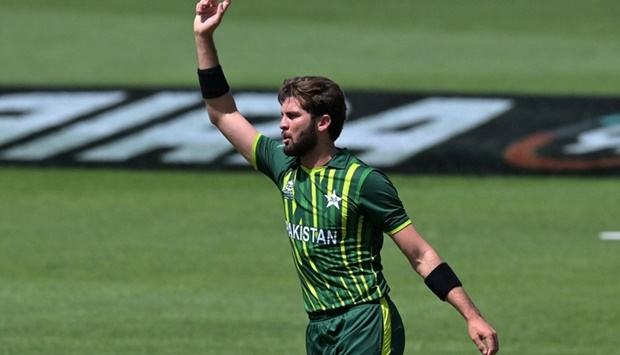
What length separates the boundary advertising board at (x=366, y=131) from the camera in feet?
54.4

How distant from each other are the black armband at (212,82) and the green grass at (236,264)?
3630 mm

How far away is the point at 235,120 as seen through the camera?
6.84 meters

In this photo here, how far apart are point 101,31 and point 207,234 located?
527 inches

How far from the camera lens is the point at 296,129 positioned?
6.25 meters

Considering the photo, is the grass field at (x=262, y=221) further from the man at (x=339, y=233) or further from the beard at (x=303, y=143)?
the beard at (x=303, y=143)

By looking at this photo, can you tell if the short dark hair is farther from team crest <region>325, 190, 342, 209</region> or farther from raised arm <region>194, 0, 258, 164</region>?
raised arm <region>194, 0, 258, 164</region>

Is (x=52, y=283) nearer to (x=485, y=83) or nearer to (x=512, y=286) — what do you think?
(x=512, y=286)

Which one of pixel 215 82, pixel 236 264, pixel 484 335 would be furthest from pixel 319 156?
pixel 236 264

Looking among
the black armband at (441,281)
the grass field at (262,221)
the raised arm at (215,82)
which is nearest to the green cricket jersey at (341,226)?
the black armband at (441,281)

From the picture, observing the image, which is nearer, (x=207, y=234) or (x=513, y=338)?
(x=513, y=338)

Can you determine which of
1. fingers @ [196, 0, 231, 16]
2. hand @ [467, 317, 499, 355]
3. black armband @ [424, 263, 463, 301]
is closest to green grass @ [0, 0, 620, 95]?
fingers @ [196, 0, 231, 16]

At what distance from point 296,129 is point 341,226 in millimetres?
499

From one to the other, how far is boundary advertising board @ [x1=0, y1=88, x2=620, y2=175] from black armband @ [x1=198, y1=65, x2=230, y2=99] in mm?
9583

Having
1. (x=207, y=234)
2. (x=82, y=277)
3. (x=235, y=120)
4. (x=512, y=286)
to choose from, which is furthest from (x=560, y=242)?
(x=235, y=120)
